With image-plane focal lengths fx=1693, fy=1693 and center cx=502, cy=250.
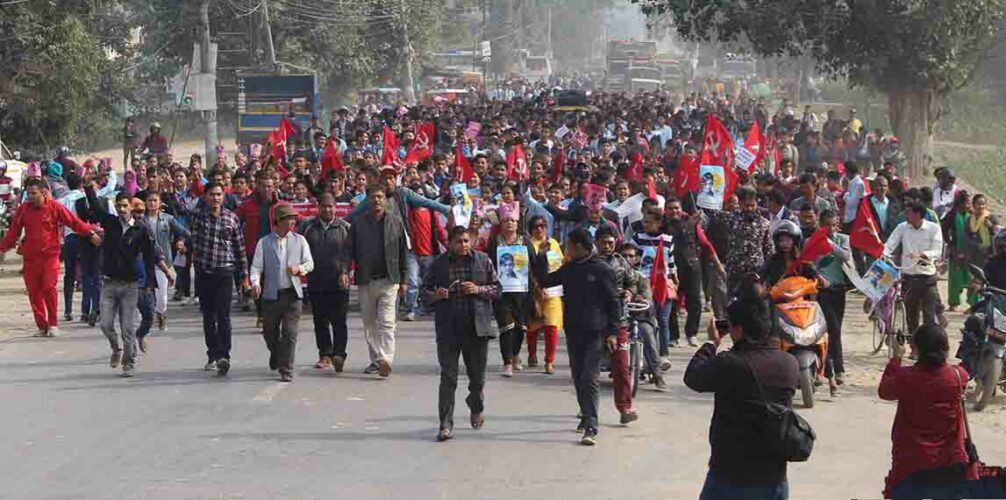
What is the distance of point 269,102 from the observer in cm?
4534

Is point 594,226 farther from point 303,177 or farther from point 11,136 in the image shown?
point 11,136

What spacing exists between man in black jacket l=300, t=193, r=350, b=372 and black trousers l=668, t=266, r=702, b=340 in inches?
129

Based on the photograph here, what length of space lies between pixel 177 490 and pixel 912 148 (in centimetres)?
3016

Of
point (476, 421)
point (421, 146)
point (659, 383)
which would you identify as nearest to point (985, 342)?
point (659, 383)

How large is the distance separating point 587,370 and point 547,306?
3024mm

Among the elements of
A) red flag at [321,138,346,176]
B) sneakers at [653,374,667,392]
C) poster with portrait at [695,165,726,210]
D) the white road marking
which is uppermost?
red flag at [321,138,346,176]

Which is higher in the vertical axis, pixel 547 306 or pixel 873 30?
pixel 873 30

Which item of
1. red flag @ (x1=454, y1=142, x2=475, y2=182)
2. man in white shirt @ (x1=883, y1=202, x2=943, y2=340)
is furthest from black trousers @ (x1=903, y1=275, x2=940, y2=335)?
red flag @ (x1=454, y1=142, x2=475, y2=182)

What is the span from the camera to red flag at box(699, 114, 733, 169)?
64.3 ft

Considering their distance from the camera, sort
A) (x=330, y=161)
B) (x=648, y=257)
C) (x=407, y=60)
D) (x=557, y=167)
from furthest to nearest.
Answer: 1. (x=407, y=60)
2. (x=330, y=161)
3. (x=557, y=167)
4. (x=648, y=257)

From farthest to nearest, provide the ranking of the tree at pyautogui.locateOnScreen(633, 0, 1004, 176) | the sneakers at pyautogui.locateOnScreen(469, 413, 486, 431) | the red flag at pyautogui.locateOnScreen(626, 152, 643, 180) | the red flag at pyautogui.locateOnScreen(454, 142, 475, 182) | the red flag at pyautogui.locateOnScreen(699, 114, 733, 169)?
the tree at pyautogui.locateOnScreen(633, 0, 1004, 176) → the red flag at pyautogui.locateOnScreen(454, 142, 475, 182) → the red flag at pyautogui.locateOnScreen(626, 152, 643, 180) → the red flag at pyautogui.locateOnScreen(699, 114, 733, 169) → the sneakers at pyautogui.locateOnScreen(469, 413, 486, 431)

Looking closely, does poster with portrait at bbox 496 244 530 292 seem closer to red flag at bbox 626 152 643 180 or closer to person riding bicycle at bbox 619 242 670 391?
person riding bicycle at bbox 619 242 670 391

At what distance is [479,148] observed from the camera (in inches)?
1184

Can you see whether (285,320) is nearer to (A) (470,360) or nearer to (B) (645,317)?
(A) (470,360)
